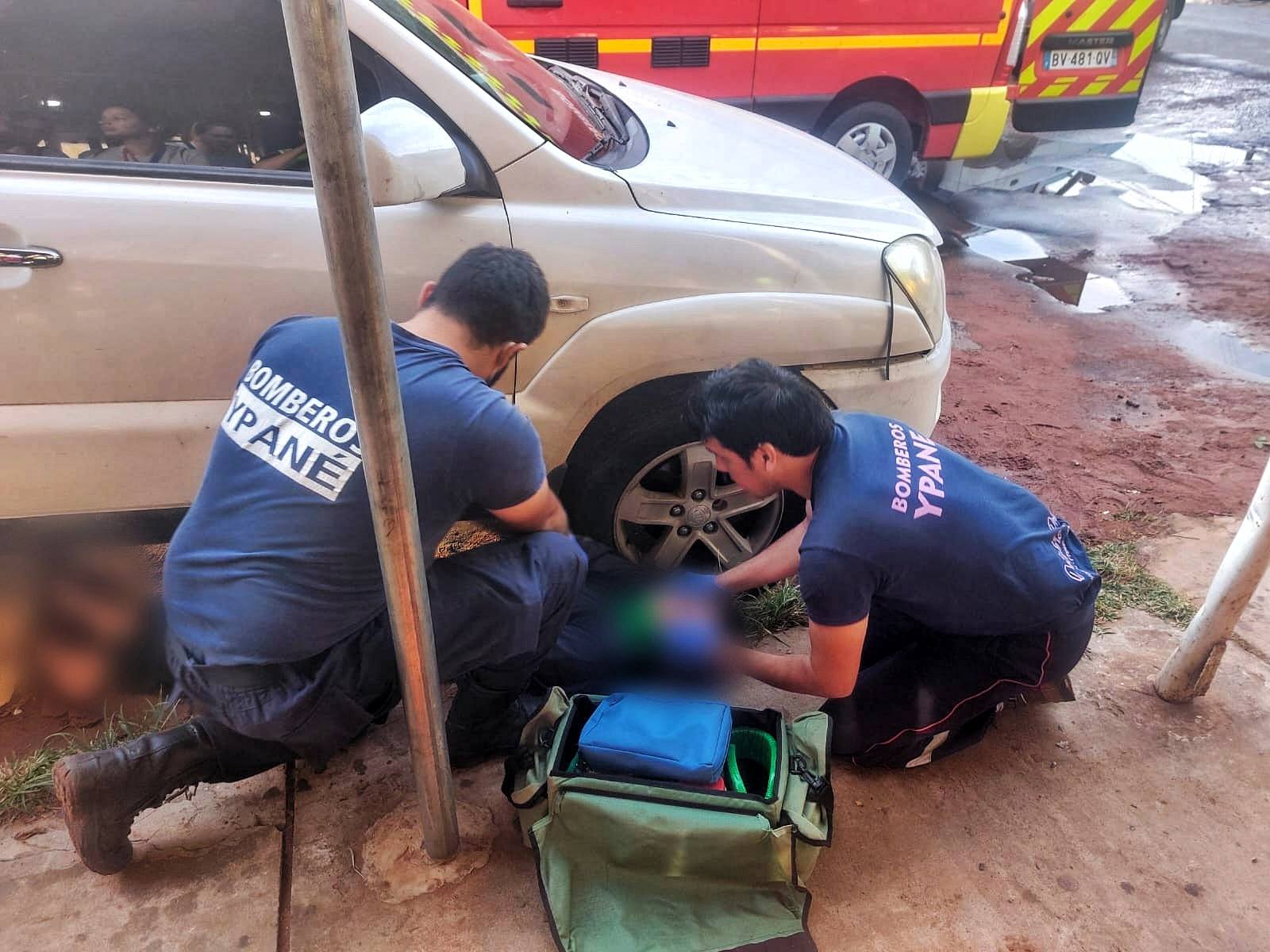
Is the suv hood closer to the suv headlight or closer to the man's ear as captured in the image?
the suv headlight

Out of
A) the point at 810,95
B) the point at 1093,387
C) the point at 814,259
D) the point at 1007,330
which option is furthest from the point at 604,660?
the point at 810,95

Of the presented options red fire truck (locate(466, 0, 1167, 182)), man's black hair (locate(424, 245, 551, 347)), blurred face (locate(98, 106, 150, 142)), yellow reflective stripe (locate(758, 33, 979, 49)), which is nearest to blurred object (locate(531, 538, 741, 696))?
man's black hair (locate(424, 245, 551, 347))

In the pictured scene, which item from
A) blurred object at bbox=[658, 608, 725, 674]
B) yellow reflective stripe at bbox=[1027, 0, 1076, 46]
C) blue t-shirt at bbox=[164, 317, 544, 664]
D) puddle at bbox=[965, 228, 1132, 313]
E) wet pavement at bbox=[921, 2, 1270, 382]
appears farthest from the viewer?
yellow reflective stripe at bbox=[1027, 0, 1076, 46]

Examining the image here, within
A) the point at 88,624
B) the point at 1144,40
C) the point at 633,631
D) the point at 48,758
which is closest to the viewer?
the point at 48,758

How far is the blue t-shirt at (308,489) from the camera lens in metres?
1.64

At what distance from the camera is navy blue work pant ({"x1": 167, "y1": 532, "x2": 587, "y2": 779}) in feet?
5.67

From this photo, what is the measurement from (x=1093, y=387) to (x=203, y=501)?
12.4 ft

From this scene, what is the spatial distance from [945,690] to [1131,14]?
5.63m

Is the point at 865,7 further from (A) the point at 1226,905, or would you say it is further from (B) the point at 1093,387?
(A) the point at 1226,905

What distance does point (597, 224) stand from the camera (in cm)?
220

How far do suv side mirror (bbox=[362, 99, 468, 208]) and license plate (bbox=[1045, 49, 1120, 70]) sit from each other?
4.95 m

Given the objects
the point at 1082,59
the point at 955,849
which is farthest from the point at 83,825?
the point at 1082,59

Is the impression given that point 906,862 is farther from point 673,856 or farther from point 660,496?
point 660,496

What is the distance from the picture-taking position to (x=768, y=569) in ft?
7.54
